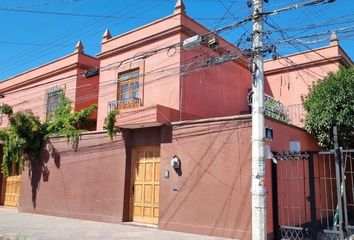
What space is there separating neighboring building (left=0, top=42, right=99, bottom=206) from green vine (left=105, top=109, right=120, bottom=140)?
4839 mm

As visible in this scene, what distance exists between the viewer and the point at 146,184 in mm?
12750

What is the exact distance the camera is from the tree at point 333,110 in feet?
41.4

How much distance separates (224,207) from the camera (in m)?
10.3

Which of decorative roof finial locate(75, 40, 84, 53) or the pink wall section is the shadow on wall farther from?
decorative roof finial locate(75, 40, 84, 53)

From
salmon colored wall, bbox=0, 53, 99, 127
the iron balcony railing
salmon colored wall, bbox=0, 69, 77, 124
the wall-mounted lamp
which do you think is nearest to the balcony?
salmon colored wall, bbox=0, 53, 99, 127

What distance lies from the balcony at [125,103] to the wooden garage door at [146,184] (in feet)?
6.95

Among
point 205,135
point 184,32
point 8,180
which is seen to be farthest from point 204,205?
point 8,180

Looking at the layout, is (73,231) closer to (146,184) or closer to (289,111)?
(146,184)

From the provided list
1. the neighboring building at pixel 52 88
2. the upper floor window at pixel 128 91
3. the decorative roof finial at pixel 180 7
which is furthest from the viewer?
the neighboring building at pixel 52 88

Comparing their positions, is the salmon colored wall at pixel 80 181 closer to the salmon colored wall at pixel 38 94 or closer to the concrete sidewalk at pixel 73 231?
Result: the concrete sidewalk at pixel 73 231

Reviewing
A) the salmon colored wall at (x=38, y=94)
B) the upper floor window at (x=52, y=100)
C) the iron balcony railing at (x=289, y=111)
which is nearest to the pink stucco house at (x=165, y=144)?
the salmon colored wall at (x=38, y=94)

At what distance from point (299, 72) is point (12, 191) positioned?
14806 millimetres

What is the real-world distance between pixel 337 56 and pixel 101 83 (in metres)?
10.2

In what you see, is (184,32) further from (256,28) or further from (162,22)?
(256,28)
